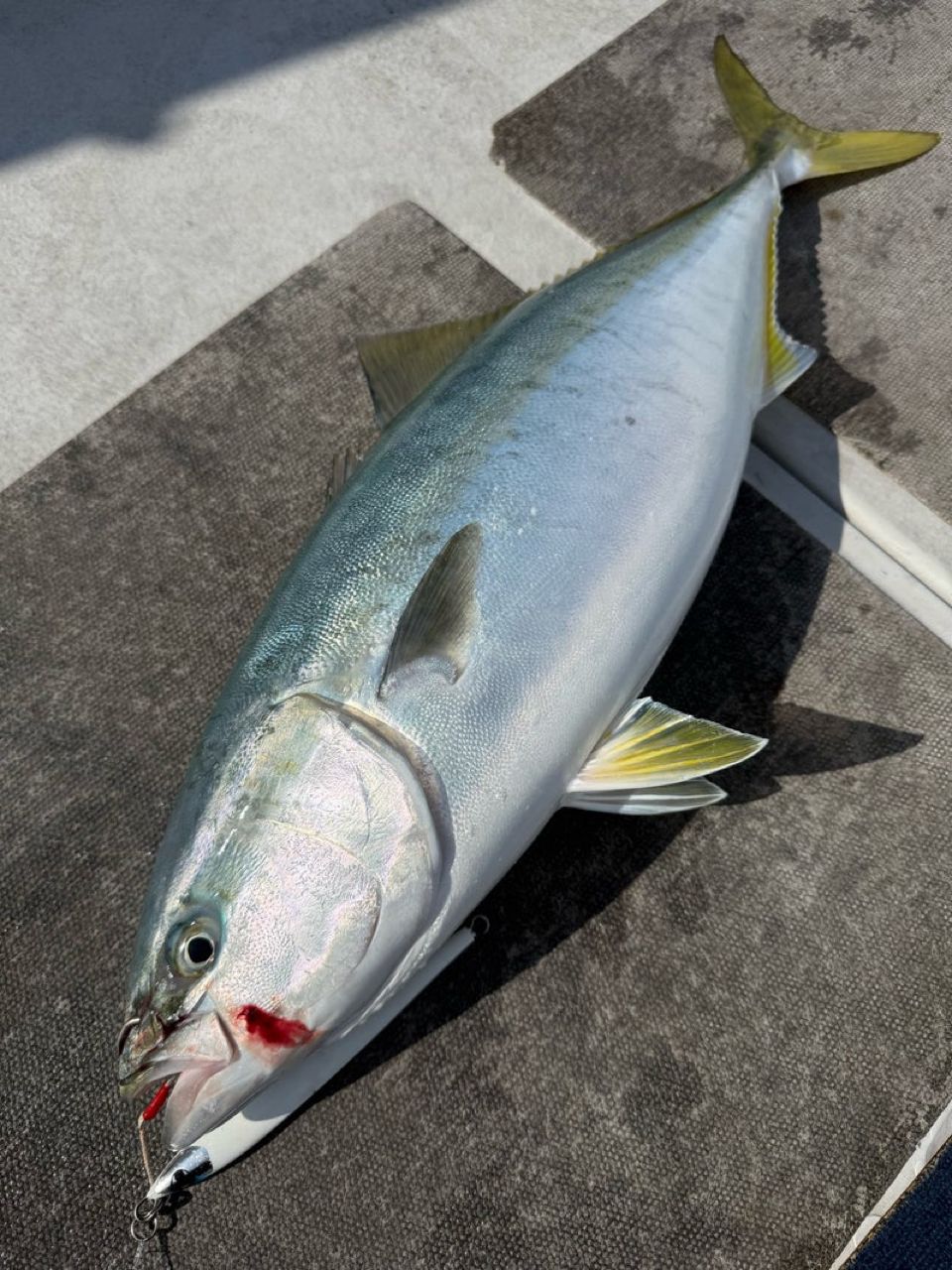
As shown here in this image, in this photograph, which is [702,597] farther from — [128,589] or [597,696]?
[128,589]

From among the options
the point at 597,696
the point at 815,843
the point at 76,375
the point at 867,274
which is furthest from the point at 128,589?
the point at 867,274

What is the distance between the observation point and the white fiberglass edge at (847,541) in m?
2.06

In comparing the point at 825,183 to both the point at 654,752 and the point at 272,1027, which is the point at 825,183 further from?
the point at 272,1027

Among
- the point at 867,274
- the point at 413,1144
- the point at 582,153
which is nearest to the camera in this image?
the point at 413,1144

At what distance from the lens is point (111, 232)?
8.63ft

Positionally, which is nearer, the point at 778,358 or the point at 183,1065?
the point at 183,1065

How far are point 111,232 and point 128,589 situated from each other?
106 centimetres

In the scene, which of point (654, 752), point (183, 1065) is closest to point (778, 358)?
point (654, 752)

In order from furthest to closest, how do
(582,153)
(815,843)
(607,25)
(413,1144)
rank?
(607,25), (582,153), (815,843), (413,1144)

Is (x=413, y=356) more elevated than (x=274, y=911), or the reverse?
(x=413, y=356)

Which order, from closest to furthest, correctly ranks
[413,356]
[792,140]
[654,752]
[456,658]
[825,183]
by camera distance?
[456,658] < [654,752] < [413,356] < [792,140] < [825,183]

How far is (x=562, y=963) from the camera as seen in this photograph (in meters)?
1.85

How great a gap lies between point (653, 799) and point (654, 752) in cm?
9

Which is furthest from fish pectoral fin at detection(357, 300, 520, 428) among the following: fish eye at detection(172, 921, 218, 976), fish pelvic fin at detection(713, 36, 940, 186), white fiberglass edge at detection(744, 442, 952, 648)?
fish eye at detection(172, 921, 218, 976)
